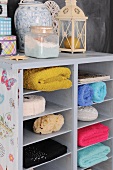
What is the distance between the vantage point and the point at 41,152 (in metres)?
1.74

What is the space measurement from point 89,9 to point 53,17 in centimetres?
44

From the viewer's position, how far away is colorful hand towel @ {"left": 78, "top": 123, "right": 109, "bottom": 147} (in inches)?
75.4

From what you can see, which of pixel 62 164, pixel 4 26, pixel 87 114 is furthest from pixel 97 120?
pixel 4 26

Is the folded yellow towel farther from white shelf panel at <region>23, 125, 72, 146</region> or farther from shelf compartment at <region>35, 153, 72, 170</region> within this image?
shelf compartment at <region>35, 153, 72, 170</region>

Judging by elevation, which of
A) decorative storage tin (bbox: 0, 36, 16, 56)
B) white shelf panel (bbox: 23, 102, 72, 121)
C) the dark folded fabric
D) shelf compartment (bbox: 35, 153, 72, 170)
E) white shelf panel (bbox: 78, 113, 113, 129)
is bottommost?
shelf compartment (bbox: 35, 153, 72, 170)

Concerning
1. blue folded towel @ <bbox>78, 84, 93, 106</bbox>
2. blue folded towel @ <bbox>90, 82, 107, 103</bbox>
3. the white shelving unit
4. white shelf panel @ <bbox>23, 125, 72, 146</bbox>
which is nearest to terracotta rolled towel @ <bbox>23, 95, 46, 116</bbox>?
the white shelving unit

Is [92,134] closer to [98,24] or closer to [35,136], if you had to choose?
[35,136]

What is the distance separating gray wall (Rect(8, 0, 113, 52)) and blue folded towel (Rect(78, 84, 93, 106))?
0.67 meters

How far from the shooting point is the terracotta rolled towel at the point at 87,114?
1.97 metres

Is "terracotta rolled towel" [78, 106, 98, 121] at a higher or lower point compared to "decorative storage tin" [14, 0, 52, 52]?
lower

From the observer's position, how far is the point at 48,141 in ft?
6.13

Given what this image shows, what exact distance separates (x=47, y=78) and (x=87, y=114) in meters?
0.43

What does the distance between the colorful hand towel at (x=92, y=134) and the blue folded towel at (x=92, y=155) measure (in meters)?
0.08

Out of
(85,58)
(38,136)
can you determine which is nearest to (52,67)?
(85,58)
